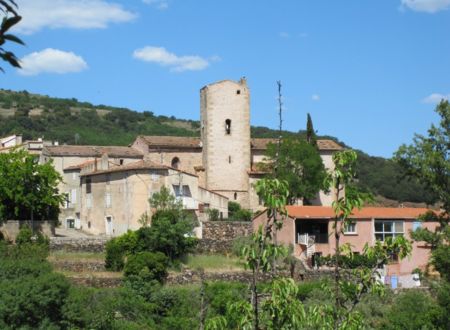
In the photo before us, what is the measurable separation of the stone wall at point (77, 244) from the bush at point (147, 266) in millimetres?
3512

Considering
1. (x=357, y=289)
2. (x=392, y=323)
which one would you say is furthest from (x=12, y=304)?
(x=357, y=289)

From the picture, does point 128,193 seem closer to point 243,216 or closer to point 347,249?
point 243,216

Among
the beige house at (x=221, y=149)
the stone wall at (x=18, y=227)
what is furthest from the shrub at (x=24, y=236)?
the beige house at (x=221, y=149)

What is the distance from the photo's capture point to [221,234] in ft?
149

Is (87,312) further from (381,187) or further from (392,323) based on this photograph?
(381,187)

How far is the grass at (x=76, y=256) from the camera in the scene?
3912 cm

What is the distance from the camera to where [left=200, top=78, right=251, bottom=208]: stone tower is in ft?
183

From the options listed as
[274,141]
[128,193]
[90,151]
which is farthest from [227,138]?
[128,193]

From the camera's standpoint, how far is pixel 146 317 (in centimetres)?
3488

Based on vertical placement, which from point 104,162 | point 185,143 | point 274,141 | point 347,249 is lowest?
point 347,249

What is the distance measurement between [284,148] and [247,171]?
370cm

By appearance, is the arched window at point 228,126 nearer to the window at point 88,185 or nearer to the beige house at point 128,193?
the beige house at point 128,193

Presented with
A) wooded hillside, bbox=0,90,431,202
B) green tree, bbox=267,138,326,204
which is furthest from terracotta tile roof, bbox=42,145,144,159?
wooded hillside, bbox=0,90,431,202

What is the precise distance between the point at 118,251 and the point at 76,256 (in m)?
2.36
